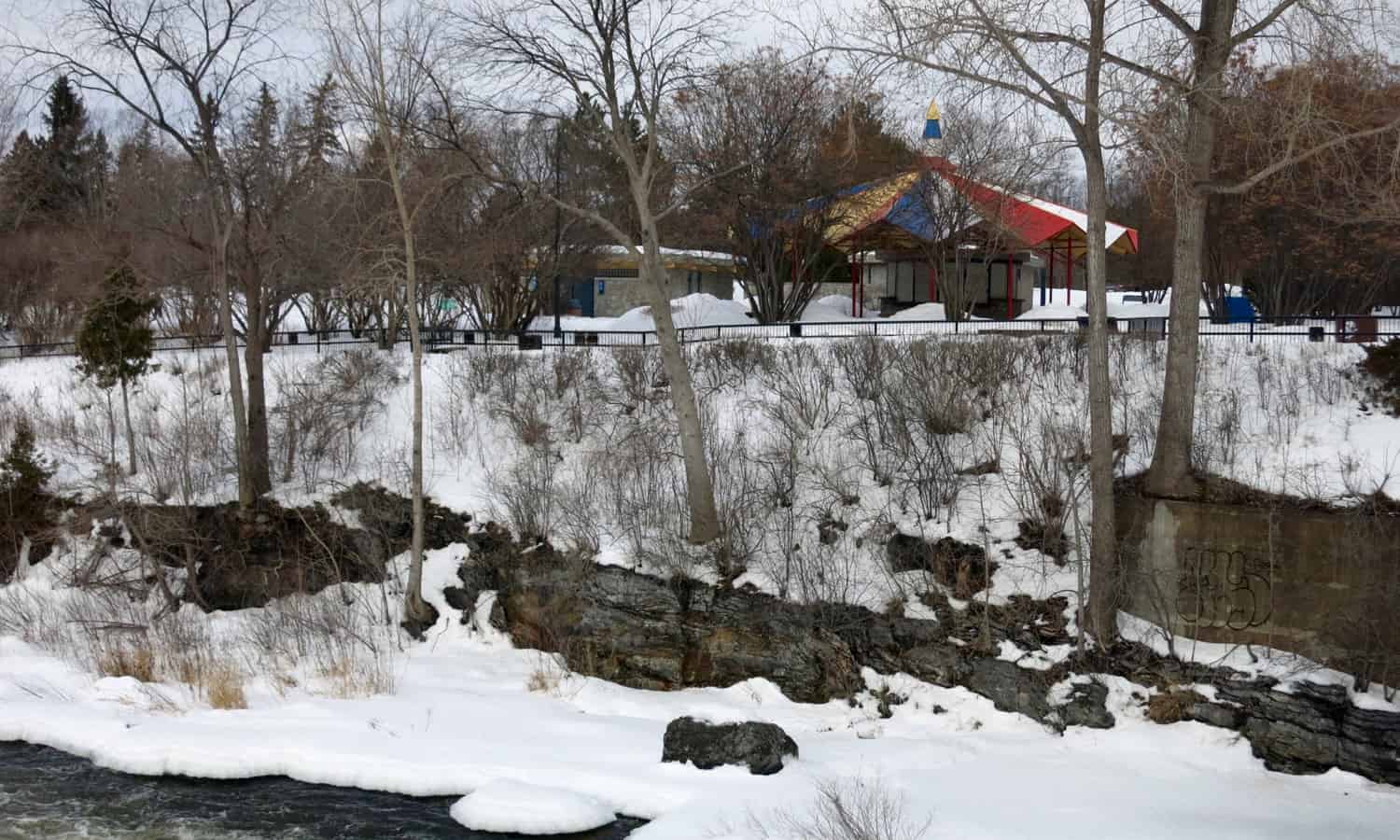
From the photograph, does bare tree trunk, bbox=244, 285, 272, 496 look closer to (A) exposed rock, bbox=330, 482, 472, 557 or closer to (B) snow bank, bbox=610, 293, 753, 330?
(A) exposed rock, bbox=330, 482, 472, 557

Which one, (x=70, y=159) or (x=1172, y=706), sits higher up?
(x=70, y=159)

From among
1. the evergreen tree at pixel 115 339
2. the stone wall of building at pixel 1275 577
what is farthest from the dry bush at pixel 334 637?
the stone wall of building at pixel 1275 577

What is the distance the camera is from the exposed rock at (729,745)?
38.7 feet

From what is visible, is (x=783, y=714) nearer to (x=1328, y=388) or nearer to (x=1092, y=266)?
(x=1092, y=266)

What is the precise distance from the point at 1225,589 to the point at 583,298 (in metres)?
42.1

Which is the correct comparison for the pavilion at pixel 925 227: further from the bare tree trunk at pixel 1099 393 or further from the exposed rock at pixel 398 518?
the exposed rock at pixel 398 518

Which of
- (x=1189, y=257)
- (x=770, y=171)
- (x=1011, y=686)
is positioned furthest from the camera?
(x=770, y=171)

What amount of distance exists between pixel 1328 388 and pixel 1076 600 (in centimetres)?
597

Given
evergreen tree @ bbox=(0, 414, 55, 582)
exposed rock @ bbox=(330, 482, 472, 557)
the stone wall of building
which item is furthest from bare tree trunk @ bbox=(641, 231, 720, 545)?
evergreen tree @ bbox=(0, 414, 55, 582)

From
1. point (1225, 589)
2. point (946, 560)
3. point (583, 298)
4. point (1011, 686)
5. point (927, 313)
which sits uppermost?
point (583, 298)

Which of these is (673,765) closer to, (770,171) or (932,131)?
(770,171)

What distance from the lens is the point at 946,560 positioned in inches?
607

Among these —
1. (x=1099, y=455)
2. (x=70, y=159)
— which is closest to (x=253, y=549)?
(x=1099, y=455)

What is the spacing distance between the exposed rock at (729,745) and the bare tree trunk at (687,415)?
15.0 feet
